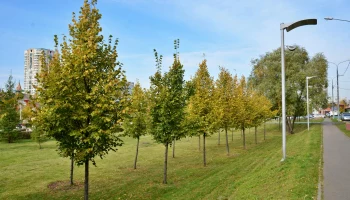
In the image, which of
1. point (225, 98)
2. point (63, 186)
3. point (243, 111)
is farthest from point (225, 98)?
point (63, 186)

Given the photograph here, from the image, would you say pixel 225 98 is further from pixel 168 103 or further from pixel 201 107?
pixel 168 103

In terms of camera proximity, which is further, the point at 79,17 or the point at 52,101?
the point at 79,17

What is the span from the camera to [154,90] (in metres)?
14.8

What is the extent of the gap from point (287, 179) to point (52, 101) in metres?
8.73

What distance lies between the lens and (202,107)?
1867 cm

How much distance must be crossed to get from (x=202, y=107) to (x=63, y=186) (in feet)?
32.6

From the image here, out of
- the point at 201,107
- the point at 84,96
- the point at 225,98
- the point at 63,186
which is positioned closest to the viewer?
the point at 84,96

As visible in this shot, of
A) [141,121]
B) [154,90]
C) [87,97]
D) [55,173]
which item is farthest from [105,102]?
[55,173]

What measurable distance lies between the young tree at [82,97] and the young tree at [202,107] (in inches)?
342

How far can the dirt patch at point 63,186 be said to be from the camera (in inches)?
541

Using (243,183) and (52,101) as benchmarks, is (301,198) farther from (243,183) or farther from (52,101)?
(52,101)

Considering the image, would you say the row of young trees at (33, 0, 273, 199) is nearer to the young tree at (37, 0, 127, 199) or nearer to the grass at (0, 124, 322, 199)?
the young tree at (37, 0, 127, 199)

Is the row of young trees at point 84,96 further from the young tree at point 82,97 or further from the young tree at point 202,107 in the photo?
the young tree at point 202,107

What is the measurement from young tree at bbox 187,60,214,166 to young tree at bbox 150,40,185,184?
2.94 metres
